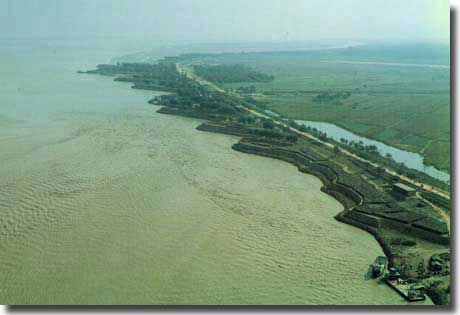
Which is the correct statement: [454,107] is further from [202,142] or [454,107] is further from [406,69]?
[406,69]

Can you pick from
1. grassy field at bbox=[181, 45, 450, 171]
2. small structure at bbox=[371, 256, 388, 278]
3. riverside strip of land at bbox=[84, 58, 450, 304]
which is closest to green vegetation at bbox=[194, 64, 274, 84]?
grassy field at bbox=[181, 45, 450, 171]

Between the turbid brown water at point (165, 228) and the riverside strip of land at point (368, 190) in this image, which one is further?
the riverside strip of land at point (368, 190)

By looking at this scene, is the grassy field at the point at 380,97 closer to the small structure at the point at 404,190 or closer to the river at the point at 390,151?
the river at the point at 390,151

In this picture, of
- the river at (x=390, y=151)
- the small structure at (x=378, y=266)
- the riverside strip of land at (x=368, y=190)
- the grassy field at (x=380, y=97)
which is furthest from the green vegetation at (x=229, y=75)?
the small structure at (x=378, y=266)

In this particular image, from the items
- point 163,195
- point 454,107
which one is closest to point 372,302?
point 454,107

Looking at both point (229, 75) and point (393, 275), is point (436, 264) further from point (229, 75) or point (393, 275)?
point (229, 75)

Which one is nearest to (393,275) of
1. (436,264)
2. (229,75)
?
(436,264)

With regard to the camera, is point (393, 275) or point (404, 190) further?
point (404, 190)
